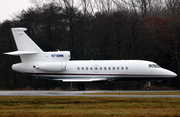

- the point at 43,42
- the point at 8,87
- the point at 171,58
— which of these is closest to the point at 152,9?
the point at 171,58

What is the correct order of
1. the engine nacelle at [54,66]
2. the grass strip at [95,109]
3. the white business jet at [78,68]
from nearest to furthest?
the grass strip at [95,109] < the white business jet at [78,68] < the engine nacelle at [54,66]

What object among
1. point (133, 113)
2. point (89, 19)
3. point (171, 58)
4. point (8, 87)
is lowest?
point (8, 87)

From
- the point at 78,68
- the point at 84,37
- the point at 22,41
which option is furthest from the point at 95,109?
the point at 84,37

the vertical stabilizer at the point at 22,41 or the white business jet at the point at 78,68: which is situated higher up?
the vertical stabilizer at the point at 22,41

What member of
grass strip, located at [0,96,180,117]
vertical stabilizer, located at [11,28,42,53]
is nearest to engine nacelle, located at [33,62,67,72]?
vertical stabilizer, located at [11,28,42,53]

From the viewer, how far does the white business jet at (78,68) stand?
33.0 meters

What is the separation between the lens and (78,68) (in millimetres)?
34250

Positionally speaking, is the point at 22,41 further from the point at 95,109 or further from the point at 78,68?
the point at 95,109

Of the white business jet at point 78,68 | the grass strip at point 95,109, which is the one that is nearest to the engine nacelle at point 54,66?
the white business jet at point 78,68

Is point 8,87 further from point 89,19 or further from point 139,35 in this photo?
point 139,35

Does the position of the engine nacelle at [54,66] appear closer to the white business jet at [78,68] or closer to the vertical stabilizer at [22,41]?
the white business jet at [78,68]

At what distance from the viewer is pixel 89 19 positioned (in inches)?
2181

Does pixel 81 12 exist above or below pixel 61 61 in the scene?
above

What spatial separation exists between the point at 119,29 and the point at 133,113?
37.7 meters
